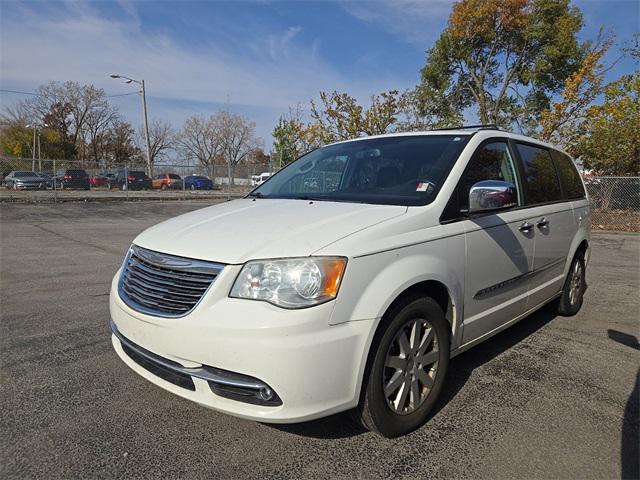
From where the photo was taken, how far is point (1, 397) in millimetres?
2873

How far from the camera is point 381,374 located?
2324 mm

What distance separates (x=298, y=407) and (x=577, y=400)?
2041 mm

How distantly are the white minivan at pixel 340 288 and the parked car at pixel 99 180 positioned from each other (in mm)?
29557

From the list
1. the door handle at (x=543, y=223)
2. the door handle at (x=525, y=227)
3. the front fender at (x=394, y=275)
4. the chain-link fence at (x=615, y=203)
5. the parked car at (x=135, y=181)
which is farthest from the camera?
the parked car at (x=135, y=181)

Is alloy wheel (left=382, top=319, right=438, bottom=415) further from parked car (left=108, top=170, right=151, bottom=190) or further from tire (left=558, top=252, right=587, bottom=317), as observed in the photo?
parked car (left=108, top=170, right=151, bottom=190)

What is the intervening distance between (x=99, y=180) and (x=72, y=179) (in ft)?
11.4

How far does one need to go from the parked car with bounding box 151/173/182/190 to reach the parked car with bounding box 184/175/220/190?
2842 millimetres

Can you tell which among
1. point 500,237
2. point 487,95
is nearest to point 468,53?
point 487,95

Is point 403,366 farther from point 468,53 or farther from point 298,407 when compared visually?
point 468,53

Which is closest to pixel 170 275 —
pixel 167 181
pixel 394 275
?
pixel 394 275

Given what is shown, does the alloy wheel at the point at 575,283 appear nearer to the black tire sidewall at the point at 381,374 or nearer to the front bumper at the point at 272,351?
the black tire sidewall at the point at 381,374

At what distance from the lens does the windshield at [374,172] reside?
2.97 m

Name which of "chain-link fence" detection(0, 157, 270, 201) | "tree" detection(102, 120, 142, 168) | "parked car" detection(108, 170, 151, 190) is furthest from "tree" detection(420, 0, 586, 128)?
"tree" detection(102, 120, 142, 168)

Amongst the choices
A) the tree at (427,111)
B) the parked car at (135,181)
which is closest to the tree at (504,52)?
the tree at (427,111)
